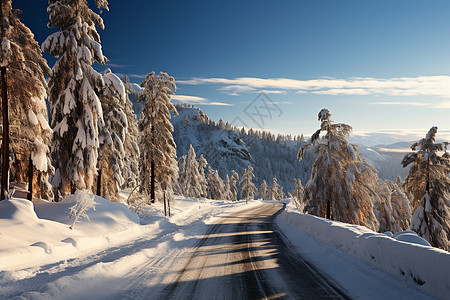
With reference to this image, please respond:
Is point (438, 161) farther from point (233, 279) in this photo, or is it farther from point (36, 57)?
point (36, 57)

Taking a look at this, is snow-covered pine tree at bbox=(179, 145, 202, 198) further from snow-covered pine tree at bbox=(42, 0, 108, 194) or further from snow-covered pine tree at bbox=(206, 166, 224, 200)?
snow-covered pine tree at bbox=(42, 0, 108, 194)

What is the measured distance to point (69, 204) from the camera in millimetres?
14898

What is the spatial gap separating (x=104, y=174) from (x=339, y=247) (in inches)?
790

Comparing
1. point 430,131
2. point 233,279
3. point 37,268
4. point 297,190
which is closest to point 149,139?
point 37,268

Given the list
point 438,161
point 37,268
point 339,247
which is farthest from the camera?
point 438,161

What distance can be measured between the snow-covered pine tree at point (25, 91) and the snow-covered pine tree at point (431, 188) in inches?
991

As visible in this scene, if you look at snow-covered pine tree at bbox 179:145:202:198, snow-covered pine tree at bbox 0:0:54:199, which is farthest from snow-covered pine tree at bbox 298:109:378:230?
snow-covered pine tree at bbox 179:145:202:198

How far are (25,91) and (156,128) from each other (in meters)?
12.3

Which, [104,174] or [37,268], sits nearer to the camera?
[37,268]

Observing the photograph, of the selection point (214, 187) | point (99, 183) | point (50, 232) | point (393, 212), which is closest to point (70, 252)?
point (50, 232)

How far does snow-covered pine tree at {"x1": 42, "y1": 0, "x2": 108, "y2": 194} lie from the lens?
1703cm

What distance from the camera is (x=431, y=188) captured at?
66.6 ft

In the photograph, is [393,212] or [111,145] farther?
[393,212]

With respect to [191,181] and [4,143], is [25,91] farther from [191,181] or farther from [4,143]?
[191,181]
